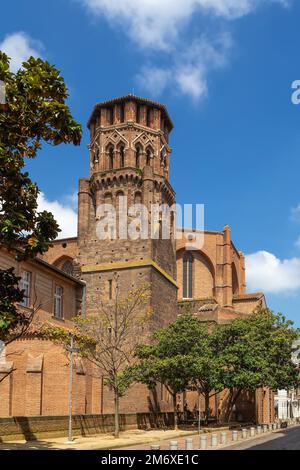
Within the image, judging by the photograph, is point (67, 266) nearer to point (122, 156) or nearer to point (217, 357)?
point (122, 156)

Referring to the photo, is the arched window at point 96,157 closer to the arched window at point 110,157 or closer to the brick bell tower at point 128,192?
the brick bell tower at point 128,192

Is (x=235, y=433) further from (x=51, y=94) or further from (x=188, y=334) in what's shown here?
(x=51, y=94)

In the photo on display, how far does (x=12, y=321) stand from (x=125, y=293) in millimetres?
29531

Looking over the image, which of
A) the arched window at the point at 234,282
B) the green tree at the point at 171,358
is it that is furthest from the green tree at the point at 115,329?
the arched window at the point at 234,282

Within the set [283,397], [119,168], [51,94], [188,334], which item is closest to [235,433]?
[188,334]

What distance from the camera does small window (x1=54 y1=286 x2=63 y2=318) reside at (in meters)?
40.8

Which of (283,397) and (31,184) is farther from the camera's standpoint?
(283,397)

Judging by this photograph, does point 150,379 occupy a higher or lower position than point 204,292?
lower

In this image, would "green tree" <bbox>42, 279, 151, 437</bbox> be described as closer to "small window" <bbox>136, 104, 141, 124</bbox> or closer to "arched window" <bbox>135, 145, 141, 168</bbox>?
"arched window" <bbox>135, 145, 141, 168</bbox>

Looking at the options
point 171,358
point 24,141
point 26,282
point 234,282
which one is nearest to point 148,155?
point 26,282

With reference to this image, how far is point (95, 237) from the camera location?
159ft

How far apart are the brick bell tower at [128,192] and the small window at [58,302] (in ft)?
13.4

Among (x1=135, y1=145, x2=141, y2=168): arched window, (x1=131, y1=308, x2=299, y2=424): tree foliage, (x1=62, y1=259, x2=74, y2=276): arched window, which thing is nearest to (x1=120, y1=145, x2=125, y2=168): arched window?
(x1=135, y1=145, x2=141, y2=168): arched window

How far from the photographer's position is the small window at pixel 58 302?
134ft
